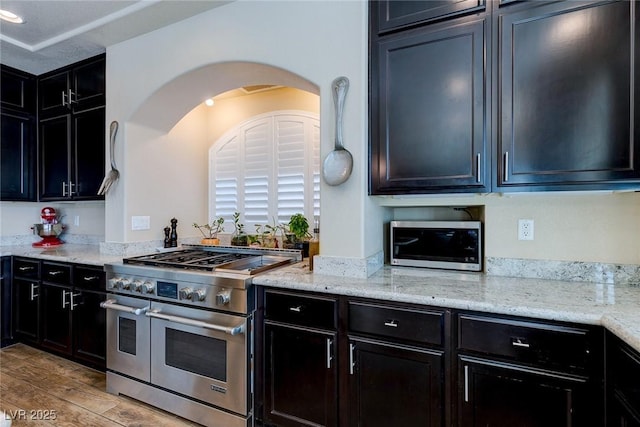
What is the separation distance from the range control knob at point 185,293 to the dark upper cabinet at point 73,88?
2.00 m

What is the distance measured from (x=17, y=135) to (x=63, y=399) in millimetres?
2638

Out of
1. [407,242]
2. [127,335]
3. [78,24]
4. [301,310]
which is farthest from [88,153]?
[407,242]

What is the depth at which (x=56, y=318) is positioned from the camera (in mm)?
2811

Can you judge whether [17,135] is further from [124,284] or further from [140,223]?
[124,284]

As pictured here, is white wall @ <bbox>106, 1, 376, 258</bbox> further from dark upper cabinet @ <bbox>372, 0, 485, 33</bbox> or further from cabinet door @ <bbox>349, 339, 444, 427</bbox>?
cabinet door @ <bbox>349, 339, 444, 427</bbox>

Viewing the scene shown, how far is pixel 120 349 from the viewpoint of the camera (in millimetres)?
2299

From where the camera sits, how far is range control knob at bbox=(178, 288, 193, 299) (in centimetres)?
199

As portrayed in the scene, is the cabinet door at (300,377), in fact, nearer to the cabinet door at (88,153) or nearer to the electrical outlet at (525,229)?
the electrical outlet at (525,229)

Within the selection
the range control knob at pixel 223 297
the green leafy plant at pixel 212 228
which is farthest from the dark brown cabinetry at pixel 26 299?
the range control knob at pixel 223 297

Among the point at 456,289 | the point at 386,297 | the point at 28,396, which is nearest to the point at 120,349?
the point at 28,396

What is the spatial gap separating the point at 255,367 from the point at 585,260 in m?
1.92

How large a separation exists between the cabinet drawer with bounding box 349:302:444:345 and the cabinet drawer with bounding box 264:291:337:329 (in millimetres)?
119

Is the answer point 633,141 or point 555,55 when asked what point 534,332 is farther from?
point 555,55

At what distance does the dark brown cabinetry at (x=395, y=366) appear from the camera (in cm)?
147
